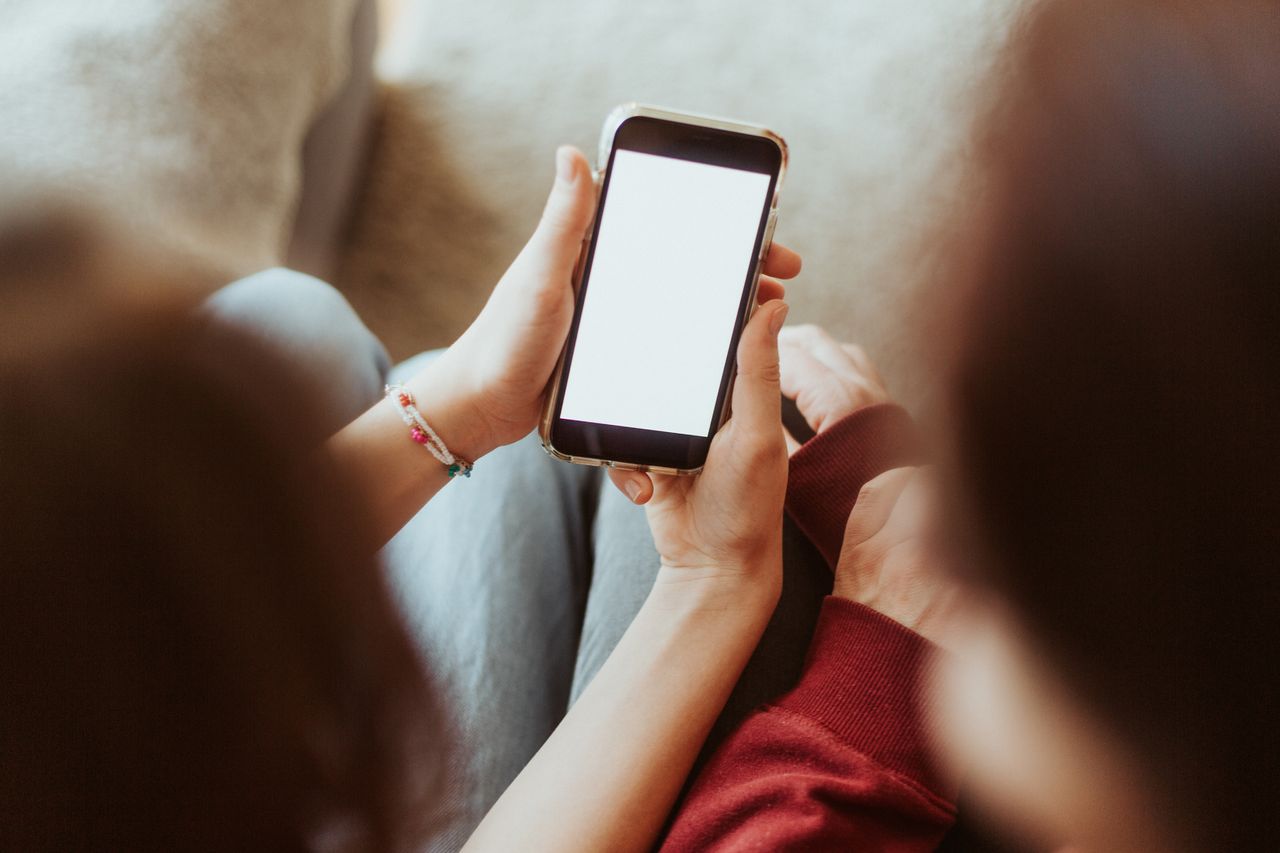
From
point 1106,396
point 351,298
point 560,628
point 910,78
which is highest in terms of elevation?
point 910,78

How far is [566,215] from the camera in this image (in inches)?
18.2

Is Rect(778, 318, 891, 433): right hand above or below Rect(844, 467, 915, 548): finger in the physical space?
above

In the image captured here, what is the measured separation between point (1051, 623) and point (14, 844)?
39 cm

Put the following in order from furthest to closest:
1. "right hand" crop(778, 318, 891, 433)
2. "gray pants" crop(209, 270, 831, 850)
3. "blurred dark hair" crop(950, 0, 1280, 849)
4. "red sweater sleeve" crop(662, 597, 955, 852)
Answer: "right hand" crop(778, 318, 891, 433), "gray pants" crop(209, 270, 831, 850), "red sweater sleeve" crop(662, 597, 955, 852), "blurred dark hair" crop(950, 0, 1280, 849)

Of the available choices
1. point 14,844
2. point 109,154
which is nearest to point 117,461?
point 14,844

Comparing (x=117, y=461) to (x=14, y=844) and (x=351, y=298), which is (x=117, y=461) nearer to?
(x=14, y=844)

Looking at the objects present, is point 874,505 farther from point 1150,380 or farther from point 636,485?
point 1150,380

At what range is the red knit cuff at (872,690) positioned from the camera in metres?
0.46

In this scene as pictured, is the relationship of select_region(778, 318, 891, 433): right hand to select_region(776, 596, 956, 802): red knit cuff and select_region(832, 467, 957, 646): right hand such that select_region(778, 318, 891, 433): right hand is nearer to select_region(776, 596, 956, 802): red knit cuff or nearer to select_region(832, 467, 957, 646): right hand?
select_region(832, 467, 957, 646): right hand

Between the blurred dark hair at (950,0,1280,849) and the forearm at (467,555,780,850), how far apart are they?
0.22 m

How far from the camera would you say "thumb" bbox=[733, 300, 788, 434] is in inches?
19.9

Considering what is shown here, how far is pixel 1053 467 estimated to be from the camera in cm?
29

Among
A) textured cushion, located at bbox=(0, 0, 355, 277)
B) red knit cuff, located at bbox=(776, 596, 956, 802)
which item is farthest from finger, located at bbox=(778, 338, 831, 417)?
textured cushion, located at bbox=(0, 0, 355, 277)

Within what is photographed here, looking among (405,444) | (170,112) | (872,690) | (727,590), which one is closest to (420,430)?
(405,444)
